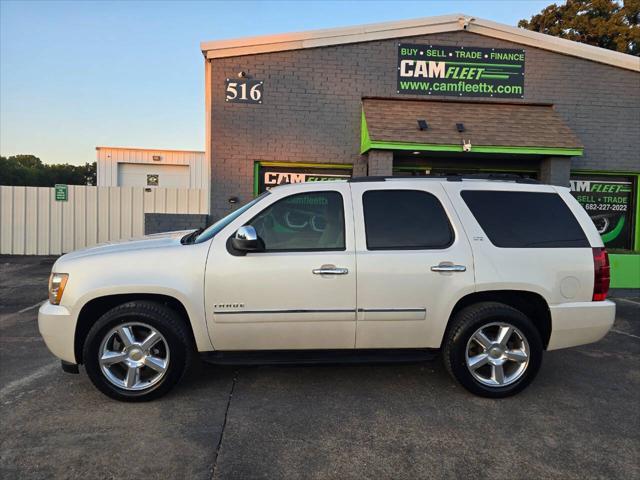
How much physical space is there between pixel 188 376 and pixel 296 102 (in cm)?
717

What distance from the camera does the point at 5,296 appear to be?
8117 mm

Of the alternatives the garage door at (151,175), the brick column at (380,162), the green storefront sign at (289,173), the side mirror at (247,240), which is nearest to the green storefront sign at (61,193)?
the green storefront sign at (289,173)

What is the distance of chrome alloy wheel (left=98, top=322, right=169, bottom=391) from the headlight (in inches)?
20.3

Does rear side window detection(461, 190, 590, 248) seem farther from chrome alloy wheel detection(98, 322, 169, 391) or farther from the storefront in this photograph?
the storefront

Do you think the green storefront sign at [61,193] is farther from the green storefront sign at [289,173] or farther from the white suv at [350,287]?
the white suv at [350,287]

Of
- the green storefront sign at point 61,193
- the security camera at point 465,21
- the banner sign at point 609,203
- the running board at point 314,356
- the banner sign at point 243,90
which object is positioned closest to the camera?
the running board at point 314,356

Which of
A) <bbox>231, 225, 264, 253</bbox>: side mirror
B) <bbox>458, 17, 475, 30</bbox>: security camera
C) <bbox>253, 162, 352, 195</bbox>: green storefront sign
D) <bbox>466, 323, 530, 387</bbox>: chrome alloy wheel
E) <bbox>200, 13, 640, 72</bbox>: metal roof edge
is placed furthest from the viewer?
<bbox>253, 162, 352, 195</bbox>: green storefront sign

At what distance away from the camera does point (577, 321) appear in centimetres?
398

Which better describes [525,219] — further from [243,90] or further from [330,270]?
[243,90]

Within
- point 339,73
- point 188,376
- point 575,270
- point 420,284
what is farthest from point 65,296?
point 339,73

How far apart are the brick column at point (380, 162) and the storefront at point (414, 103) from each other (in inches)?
0.8

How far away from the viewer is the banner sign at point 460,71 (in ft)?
33.4

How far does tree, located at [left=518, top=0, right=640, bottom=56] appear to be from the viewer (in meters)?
21.5

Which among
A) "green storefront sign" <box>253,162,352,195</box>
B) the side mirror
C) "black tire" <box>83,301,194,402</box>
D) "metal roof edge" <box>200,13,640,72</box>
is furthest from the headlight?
"metal roof edge" <box>200,13,640,72</box>
